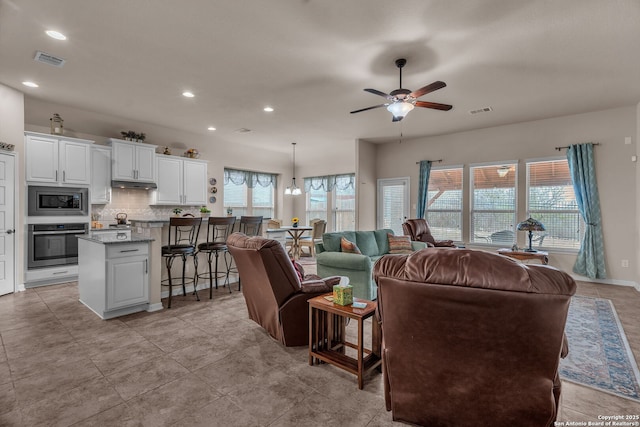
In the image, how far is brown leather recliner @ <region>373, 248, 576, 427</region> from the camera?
49.3 inches

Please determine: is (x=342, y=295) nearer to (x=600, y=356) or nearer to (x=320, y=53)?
(x=600, y=356)

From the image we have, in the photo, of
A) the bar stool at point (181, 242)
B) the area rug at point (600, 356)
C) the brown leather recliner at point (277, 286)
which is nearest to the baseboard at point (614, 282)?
the area rug at point (600, 356)

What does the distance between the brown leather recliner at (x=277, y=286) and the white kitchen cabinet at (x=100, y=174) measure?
397 cm

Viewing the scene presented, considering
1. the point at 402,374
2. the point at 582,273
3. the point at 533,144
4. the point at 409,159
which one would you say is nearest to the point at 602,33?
the point at 533,144

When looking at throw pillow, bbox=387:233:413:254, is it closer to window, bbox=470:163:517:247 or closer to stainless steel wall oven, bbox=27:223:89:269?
window, bbox=470:163:517:247

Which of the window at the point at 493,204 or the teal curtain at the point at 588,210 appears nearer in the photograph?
the teal curtain at the point at 588,210

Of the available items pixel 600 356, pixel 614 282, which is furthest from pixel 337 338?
pixel 614 282

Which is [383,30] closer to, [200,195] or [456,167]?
[456,167]

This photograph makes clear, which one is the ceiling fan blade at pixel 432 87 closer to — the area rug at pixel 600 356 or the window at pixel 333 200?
the area rug at pixel 600 356

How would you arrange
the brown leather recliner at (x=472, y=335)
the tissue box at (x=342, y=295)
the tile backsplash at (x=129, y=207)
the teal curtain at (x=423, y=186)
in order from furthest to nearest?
the teal curtain at (x=423, y=186) < the tile backsplash at (x=129, y=207) < the tissue box at (x=342, y=295) < the brown leather recliner at (x=472, y=335)

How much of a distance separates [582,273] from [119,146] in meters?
8.29

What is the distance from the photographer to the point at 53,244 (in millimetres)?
4906

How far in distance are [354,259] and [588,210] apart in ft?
14.0

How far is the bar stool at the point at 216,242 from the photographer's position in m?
4.20
